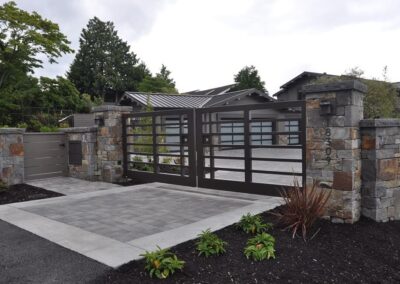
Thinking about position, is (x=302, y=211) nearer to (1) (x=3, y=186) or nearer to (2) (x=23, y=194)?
(2) (x=23, y=194)

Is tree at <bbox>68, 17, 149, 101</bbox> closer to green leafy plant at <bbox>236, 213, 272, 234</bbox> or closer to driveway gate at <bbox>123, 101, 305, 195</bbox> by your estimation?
driveway gate at <bbox>123, 101, 305, 195</bbox>

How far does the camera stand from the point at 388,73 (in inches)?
672

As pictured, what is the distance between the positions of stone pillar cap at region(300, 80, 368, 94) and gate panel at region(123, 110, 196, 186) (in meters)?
3.17

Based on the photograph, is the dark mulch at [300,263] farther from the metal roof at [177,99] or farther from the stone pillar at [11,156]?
the metal roof at [177,99]

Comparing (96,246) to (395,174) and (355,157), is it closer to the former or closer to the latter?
(355,157)

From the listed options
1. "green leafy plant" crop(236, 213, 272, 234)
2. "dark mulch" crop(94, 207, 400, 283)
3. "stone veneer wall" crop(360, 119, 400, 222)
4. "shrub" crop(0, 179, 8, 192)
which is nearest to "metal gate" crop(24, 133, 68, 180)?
"shrub" crop(0, 179, 8, 192)

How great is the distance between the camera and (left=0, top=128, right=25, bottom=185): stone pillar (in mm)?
8586

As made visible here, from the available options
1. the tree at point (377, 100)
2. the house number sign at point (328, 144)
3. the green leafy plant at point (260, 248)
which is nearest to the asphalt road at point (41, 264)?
the green leafy plant at point (260, 248)

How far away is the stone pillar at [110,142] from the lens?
926 cm

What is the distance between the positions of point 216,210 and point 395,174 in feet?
9.74

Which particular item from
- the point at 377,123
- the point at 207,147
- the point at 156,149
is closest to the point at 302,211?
the point at 377,123

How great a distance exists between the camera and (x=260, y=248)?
12.4 ft

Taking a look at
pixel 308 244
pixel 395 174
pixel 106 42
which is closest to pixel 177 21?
pixel 395 174

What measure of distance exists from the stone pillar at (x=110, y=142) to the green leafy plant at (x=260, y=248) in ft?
20.2
